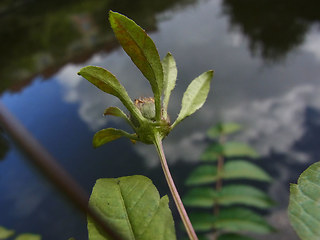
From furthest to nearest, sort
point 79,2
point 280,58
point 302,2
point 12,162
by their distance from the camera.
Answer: point 79,2, point 302,2, point 280,58, point 12,162

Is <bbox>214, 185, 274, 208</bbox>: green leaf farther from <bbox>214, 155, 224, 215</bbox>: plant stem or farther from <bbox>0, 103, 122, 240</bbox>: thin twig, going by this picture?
<bbox>0, 103, 122, 240</bbox>: thin twig

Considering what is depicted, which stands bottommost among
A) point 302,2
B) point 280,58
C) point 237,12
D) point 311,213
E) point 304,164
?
point 304,164

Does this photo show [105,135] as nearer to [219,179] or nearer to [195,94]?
[195,94]

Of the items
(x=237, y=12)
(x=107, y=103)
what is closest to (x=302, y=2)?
(x=237, y=12)

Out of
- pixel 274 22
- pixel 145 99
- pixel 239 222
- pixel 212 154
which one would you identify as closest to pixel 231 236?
pixel 239 222

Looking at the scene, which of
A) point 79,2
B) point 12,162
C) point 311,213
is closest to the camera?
point 311,213

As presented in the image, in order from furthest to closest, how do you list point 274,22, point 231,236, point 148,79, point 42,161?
point 274,22 < point 231,236 < point 148,79 < point 42,161

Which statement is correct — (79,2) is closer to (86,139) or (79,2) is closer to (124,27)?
(86,139)
